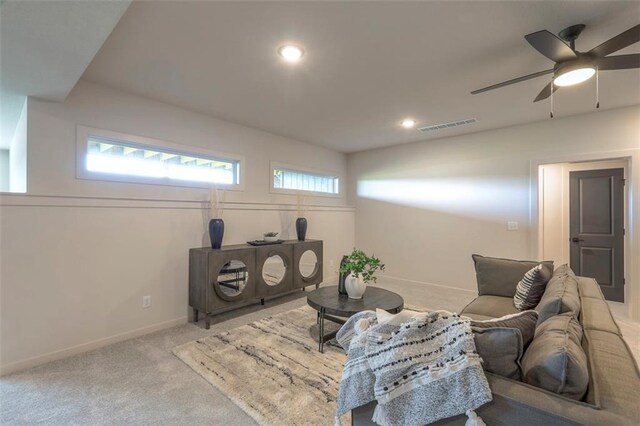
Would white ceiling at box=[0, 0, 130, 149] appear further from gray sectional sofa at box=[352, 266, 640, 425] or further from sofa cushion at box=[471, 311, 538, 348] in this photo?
gray sectional sofa at box=[352, 266, 640, 425]

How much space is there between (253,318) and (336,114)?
267 cm

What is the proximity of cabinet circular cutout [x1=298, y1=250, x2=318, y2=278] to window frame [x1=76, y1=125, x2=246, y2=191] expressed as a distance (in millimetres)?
1334

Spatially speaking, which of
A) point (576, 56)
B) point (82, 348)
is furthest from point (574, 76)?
point (82, 348)

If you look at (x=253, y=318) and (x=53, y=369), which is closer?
(x=53, y=369)

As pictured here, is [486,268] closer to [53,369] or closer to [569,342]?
[569,342]

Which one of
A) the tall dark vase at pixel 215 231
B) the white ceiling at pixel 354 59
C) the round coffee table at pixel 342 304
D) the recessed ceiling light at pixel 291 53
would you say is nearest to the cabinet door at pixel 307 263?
the tall dark vase at pixel 215 231

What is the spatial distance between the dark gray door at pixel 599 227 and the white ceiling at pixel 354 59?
1.49 m

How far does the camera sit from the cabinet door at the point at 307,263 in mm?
4273

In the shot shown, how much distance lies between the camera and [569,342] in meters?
1.09

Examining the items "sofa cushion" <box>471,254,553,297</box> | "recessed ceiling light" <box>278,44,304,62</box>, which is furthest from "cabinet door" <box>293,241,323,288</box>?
"recessed ceiling light" <box>278,44,304,62</box>

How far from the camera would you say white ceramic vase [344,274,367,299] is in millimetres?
2814

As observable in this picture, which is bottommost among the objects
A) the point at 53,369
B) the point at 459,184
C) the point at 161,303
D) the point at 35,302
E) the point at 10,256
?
the point at 53,369

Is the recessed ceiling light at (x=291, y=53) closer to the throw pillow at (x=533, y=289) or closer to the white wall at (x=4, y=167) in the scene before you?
the throw pillow at (x=533, y=289)

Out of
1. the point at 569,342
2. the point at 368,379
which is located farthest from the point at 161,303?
the point at 569,342
